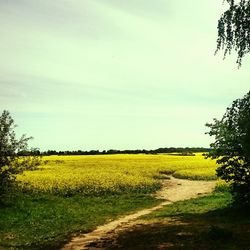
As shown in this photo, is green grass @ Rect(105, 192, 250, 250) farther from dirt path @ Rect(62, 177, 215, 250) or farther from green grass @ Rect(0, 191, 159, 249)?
green grass @ Rect(0, 191, 159, 249)

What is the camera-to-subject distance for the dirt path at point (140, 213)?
1543 centimetres

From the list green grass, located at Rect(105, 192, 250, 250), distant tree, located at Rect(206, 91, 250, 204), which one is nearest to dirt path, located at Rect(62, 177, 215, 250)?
green grass, located at Rect(105, 192, 250, 250)

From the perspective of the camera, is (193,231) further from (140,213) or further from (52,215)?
(52,215)

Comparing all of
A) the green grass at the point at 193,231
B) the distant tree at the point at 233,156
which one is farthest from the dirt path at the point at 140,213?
the distant tree at the point at 233,156

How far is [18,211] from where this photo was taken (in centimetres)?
A: 2397

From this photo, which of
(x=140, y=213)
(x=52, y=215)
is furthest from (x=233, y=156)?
(x=52, y=215)

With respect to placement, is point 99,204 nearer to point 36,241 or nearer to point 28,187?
point 28,187

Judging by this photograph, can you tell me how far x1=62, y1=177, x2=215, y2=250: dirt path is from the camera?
15430mm

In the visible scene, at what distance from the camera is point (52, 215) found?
2328 cm

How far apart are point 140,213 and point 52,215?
16.1 feet

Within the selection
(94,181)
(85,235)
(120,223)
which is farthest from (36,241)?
(94,181)

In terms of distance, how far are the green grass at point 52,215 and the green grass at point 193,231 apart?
2726mm

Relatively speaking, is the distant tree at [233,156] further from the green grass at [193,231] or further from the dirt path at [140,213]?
the dirt path at [140,213]

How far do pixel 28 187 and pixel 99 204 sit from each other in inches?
270
